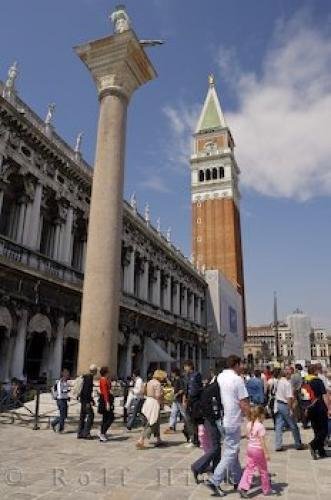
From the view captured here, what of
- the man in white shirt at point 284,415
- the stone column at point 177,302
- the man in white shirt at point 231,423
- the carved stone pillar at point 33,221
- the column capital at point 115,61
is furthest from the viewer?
the stone column at point 177,302

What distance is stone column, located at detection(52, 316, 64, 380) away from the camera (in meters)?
20.9

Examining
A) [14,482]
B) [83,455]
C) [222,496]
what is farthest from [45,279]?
[222,496]

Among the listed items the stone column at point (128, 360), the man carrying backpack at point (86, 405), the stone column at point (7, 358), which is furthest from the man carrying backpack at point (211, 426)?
the stone column at point (128, 360)

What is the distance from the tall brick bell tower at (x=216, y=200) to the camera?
6869cm

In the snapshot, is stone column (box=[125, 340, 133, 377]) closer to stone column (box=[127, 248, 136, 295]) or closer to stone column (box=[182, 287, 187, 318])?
stone column (box=[127, 248, 136, 295])

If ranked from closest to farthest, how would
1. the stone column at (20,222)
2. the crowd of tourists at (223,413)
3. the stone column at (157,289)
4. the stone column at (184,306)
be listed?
the crowd of tourists at (223,413), the stone column at (20,222), the stone column at (157,289), the stone column at (184,306)

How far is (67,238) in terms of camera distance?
2331 cm

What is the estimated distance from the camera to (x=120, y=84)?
15609 mm

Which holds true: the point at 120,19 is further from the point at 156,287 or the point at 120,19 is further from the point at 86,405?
the point at 156,287

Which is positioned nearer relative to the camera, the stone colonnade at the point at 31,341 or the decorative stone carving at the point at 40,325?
the stone colonnade at the point at 31,341

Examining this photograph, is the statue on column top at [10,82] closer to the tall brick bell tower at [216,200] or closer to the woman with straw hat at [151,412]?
the woman with straw hat at [151,412]

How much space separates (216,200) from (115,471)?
221 feet

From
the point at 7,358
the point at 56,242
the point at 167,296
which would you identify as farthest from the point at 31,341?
the point at 167,296

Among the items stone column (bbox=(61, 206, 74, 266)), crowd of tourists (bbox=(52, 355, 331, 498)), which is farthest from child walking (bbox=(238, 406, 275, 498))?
stone column (bbox=(61, 206, 74, 266))
